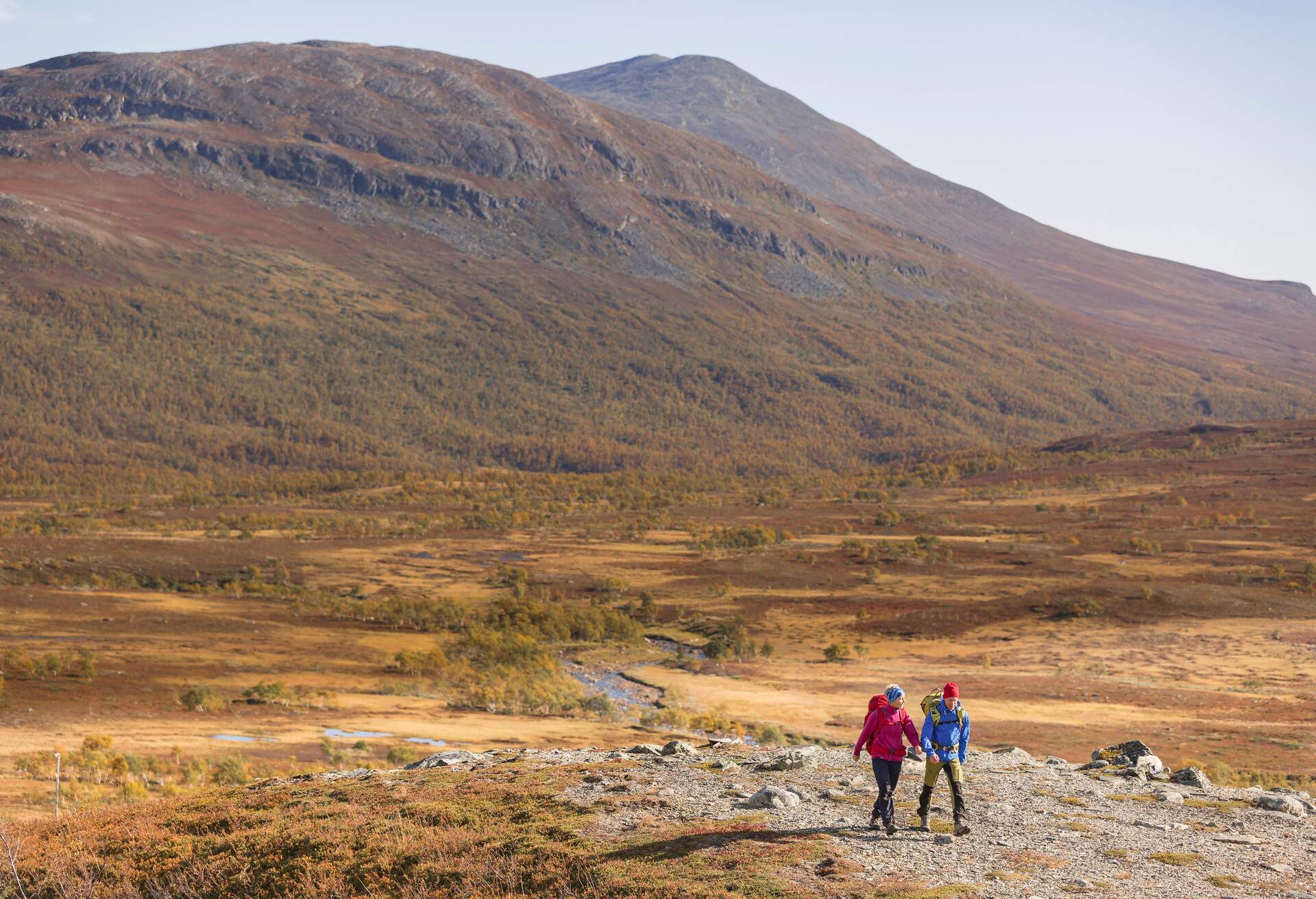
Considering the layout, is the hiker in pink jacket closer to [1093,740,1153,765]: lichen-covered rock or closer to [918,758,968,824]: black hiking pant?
[918,758,968,824]: black hiking pant

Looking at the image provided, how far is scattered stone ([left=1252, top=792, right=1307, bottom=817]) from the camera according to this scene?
18.0 m

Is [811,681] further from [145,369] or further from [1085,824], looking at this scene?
[145,369]

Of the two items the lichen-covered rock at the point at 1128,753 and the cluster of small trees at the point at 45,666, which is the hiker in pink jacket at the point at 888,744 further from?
the cluster of small trees at the point at 45,666

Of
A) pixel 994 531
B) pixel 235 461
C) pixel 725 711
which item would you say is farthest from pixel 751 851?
pixel 235 461

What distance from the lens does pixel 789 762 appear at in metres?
21.1

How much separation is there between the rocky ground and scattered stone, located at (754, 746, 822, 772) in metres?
0.03

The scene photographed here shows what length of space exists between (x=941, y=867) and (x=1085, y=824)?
3.25 meters

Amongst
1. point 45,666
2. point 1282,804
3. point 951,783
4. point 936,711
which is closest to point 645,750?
point 951,783

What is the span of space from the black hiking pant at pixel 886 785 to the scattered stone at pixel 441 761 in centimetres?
1001

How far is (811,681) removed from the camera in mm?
52094

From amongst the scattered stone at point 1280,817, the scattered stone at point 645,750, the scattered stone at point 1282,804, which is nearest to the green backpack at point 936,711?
the scattered stone at point 1280,817

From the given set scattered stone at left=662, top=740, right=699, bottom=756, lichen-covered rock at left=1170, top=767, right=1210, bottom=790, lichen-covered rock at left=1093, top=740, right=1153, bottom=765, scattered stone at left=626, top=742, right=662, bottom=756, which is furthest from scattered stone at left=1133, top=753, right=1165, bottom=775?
scattered stone at left=626, top=742, right=662, bottom=756

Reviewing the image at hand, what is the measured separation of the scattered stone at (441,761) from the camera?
23.6 m

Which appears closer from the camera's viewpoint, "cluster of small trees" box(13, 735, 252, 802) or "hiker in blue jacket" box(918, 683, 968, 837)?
"hiker in blue jacket" box(918, 683, 968, 837)
